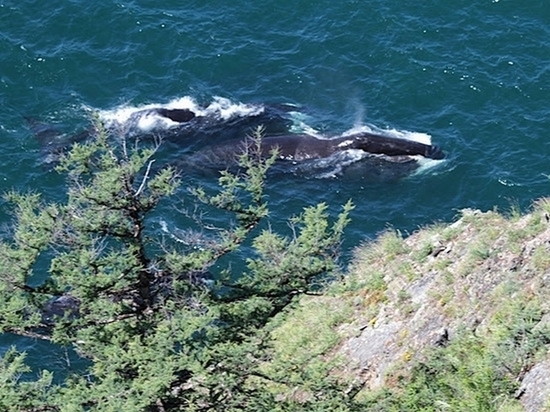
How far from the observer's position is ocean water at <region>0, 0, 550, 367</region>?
4041 cm

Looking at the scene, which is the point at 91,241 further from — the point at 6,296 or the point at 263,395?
the point at 263,395

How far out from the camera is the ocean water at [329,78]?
40.4 m

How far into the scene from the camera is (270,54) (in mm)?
46906

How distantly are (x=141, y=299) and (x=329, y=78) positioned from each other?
2663cm

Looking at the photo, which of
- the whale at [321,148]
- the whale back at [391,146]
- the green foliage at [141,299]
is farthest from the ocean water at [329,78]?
the green foliage at [141,299]

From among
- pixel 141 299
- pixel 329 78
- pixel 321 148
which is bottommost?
pixel 321 148

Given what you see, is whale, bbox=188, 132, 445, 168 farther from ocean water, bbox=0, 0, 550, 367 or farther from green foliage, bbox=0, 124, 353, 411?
green foliage, bbox=0, 124, 353, 411

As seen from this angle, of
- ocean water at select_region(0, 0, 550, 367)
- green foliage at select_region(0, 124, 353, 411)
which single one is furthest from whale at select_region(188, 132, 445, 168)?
green foliage at select_region(0, 124, 353, 411)

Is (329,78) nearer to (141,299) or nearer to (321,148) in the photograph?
(321,148)

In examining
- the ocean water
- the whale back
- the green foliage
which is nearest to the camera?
the green foliage

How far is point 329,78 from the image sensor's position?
45.6 meters

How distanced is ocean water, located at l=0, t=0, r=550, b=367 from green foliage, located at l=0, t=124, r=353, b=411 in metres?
17.1

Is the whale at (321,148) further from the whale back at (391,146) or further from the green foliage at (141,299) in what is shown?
the green foliage at (141,299)

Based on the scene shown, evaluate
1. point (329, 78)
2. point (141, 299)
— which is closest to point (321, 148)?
point (329, 78)
